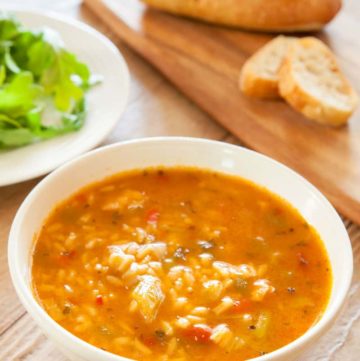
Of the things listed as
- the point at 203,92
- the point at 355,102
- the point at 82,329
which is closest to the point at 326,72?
the point at 355,102

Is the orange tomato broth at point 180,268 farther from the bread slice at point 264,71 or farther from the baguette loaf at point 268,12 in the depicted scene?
the baguette loaf at point 268,12

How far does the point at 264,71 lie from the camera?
13.2 feet

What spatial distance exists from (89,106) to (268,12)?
127cm

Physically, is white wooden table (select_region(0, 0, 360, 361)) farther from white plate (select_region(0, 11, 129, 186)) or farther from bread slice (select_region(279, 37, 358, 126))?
bread slice (select_region(279, 37, 358, 126))

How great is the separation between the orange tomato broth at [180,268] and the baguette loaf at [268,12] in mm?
1643

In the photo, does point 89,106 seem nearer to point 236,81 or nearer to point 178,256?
point 236,81

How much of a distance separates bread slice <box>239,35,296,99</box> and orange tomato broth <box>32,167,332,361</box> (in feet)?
3.41

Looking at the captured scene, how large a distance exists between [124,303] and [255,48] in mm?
2292

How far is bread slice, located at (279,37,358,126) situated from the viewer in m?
3.79

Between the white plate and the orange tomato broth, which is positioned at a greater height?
the orange tomato broth

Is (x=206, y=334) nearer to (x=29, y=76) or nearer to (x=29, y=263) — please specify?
(x=29, y=263)

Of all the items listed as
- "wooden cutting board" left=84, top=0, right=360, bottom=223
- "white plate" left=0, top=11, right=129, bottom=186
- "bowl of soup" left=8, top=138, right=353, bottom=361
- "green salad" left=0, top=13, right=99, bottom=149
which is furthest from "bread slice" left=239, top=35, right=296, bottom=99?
"bowl of soup" left=8, top=138, right=353, bottom=361

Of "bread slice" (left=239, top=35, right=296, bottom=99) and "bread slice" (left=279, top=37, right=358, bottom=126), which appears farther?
"bread slice" (left=239, top=35, right=296, bottom=99)

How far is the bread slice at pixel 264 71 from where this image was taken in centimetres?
395
